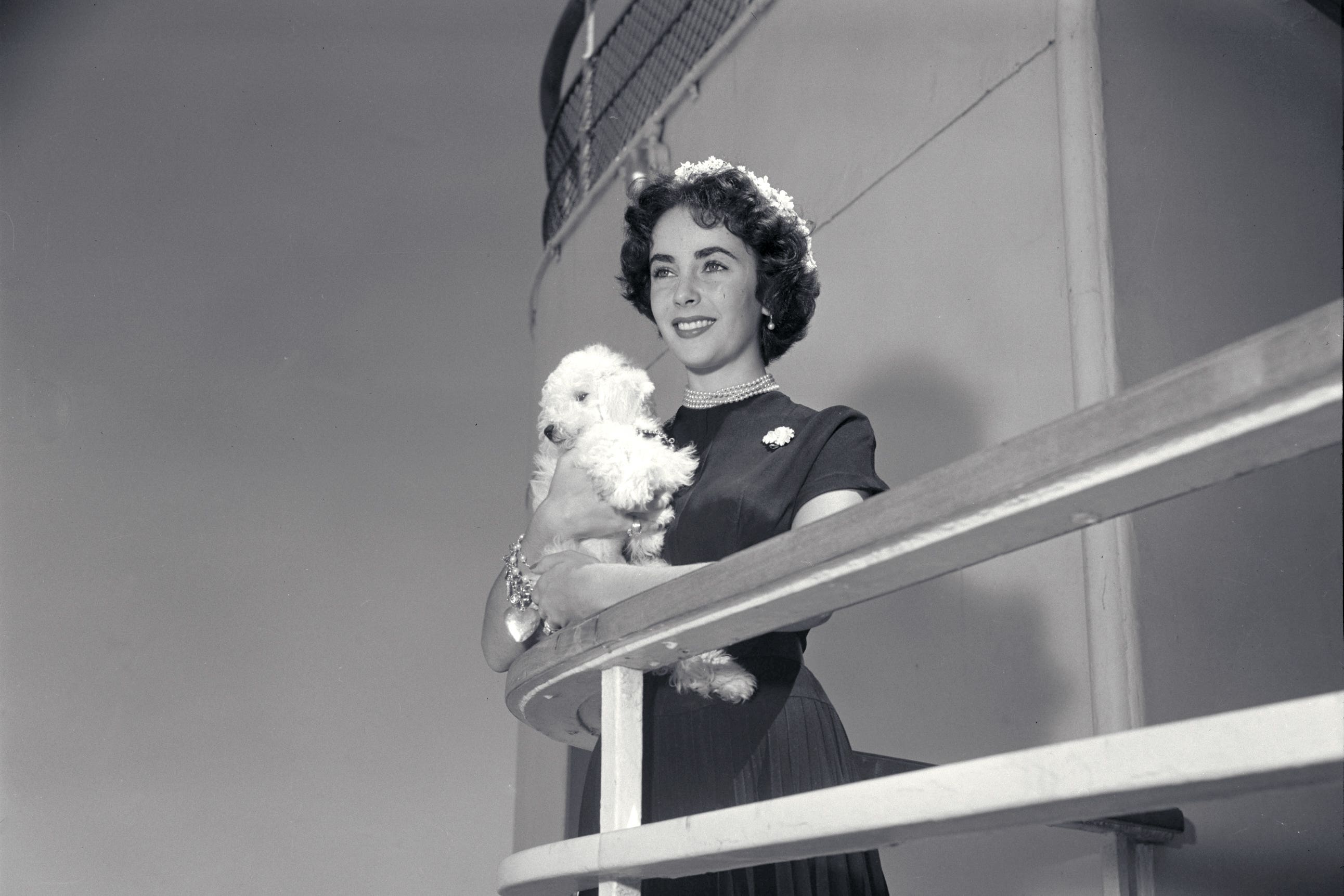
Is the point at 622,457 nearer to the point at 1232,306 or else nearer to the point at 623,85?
the point at 1232,306

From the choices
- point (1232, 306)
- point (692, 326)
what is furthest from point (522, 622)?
point (1232, 306)

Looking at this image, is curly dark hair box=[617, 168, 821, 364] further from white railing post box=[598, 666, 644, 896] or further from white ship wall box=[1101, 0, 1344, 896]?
white railing post box=[598, 666, 644, 896]

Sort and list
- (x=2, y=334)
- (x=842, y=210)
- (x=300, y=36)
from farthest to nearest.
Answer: (x=300, y=36)
(x=2, y=334)
(x=842, y=210)

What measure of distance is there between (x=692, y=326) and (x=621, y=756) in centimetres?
77

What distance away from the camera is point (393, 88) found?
5.51 m

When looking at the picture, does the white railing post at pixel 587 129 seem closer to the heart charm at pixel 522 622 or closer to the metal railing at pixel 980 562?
the heart charm at pixel 522 622

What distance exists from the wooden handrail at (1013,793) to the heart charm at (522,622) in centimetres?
55

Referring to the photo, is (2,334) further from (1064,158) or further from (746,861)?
(746,861)

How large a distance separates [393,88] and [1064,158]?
3.88 m

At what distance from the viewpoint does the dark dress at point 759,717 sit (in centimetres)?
134

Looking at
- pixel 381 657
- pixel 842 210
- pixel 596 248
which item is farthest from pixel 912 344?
pixel 381 657

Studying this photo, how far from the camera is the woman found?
4.56 feet

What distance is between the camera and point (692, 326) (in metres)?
1.71

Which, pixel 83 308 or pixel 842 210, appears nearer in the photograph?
pixel 842 210
